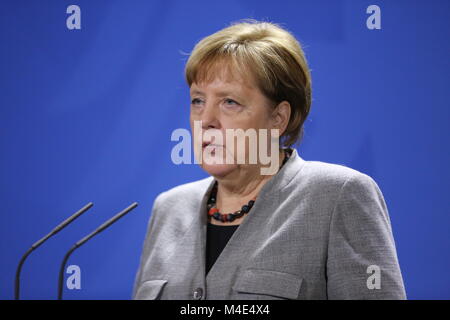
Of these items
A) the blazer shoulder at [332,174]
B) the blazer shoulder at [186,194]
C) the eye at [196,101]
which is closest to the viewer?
the blazer shoulder at [332,174]

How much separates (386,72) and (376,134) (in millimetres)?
212

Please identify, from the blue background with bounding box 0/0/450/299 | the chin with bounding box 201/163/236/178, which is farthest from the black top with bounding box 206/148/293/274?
the blue background with bounding box 0/0/450/299

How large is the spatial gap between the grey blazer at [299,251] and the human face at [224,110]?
147mm

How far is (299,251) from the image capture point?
1.24m

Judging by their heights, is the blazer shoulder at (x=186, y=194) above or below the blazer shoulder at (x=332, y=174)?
below

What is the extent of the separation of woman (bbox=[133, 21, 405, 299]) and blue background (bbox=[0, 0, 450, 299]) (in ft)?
1.22

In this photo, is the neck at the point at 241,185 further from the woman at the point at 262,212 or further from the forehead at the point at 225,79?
the forehead at the point at 225,79

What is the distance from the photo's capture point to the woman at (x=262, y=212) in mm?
1218

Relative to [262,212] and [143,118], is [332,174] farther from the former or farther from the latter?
[143,118]

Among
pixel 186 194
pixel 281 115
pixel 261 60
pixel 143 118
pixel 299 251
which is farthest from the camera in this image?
pixel 143 118

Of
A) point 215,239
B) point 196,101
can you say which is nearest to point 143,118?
point 196,101

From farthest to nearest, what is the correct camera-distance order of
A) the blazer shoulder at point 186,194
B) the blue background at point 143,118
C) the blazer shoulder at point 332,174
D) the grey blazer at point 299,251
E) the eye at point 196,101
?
the blue background at point 143,118, the blazer shoulder at point 186,194, the eye at point 196,101, the blazer shoulder at point 332,174, the grey blazer at point 299,251

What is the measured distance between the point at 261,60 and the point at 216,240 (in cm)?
46

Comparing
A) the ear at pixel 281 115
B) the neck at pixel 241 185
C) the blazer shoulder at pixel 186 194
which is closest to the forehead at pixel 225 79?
the ear at pixel 281 115
